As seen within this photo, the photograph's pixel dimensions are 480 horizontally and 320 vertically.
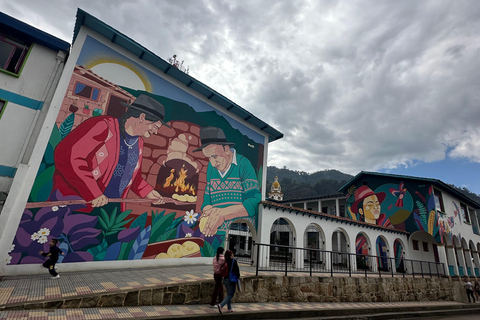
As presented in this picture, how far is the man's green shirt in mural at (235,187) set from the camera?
11.8 meters

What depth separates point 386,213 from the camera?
2070 centimetres

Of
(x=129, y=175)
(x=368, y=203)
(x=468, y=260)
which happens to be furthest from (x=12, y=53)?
(x=468, y=260)

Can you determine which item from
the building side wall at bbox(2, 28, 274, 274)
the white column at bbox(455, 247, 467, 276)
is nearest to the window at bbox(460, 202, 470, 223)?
the white column at bbox(455, 247, 467, 276)

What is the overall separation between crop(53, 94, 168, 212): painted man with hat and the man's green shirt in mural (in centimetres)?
265

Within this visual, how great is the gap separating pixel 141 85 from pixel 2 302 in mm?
8264

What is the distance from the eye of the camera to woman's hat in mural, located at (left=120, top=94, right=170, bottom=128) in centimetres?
998

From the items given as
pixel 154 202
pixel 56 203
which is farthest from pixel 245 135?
pixel 56 203

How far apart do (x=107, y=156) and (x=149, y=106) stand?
8.99 ft

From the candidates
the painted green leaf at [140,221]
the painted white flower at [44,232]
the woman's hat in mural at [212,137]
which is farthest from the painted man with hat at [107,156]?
the woman's hat in mural at [212,137]

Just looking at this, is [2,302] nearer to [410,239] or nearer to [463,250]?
[410,239]

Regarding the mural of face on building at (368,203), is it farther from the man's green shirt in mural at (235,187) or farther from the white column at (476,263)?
the man's green shirt in mural at (235,187)

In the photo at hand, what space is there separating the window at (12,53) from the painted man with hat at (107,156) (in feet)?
8.98

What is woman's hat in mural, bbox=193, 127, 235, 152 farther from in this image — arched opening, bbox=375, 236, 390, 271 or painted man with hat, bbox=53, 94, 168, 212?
arched opening, bbox=375, 236, 390, 271

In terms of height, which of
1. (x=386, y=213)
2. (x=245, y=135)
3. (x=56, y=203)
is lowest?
(x=56, y=203)
